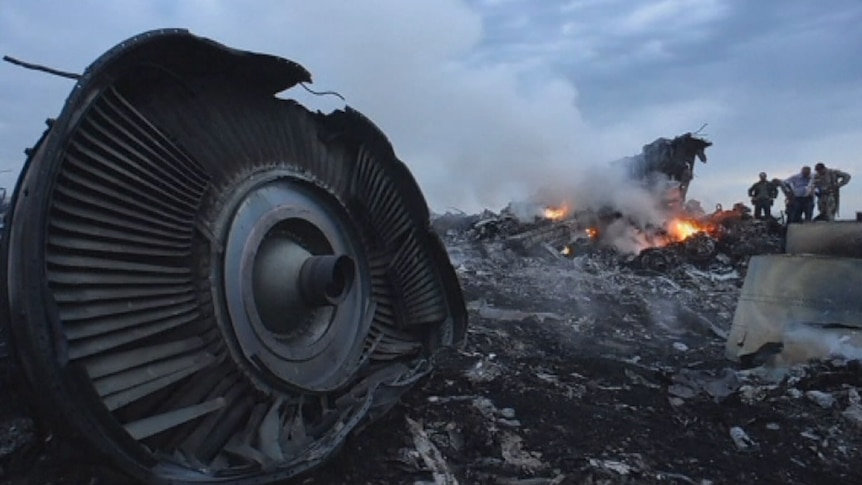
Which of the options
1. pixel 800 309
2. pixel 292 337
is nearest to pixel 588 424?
pixel 292 337

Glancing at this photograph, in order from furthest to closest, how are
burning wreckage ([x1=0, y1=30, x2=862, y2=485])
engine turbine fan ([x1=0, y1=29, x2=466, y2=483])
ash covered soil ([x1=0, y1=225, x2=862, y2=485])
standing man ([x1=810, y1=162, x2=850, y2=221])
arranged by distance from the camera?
standing man ([x1=810, y1=162, x2=850, y2=221]) → ash covered soil ([x1=0, y1=225, x2=862, y2=485]) → burning wreckage ([x1=0, y1=30, x2=862, y2=485]) → engine turbine fan ([x1=0, y1=29, x2=466, y2=483])

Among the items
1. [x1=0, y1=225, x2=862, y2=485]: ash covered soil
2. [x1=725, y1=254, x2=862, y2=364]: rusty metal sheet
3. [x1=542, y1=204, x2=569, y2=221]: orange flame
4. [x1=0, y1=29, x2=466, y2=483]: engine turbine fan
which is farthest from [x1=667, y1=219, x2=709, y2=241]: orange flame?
[x1=0, y1=29, x2=466, y2=483]: engine turbine fan

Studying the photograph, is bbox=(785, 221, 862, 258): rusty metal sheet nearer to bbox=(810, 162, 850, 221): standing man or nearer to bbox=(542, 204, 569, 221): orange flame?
bbox=(810, 162, 850, 221): standing man

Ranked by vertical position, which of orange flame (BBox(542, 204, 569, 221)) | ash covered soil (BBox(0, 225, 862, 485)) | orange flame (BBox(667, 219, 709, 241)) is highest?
orange flame (BBox(542, 204, 569, 221))

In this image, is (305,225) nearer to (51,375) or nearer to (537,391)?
(51,375)

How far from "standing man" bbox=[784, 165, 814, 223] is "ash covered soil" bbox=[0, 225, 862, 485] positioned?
7.46m

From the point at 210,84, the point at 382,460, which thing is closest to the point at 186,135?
the point at 210,84

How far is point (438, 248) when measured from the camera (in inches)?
183

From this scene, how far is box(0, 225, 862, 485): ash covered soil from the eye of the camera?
125 inches

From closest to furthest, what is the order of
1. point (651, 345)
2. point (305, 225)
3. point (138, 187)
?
point (138, 187)
point (305, 225)
point (651, 345)

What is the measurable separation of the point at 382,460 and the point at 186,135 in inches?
76.2

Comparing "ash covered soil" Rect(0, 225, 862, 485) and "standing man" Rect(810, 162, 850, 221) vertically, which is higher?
"standing man" Rect(810, 162, 850, 221)

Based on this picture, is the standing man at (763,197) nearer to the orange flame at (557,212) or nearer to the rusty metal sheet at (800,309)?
the orange flame at (557,212)

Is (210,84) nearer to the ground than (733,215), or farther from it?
farther from it
